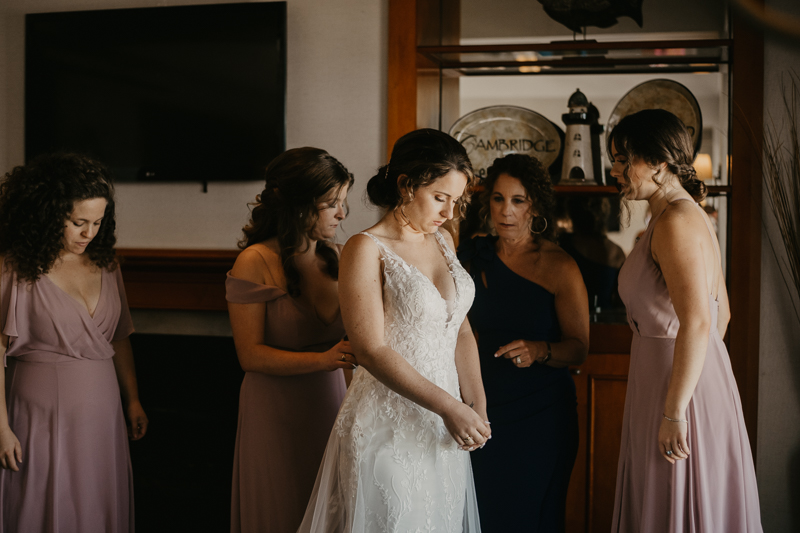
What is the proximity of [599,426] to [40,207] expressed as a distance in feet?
6.67

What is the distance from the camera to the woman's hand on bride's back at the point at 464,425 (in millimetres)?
1274

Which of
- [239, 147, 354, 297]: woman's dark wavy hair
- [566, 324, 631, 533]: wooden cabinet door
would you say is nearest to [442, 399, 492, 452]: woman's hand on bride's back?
[239, 147, 354, 297]: woman's dark wavy hair

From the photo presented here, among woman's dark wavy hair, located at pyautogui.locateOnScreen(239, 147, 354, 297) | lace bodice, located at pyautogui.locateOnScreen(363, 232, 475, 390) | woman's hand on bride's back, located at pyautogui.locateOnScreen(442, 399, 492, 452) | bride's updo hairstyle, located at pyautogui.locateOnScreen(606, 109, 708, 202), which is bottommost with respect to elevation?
woman's hand on bride's back, located at pyautogui.locateOnScreen(442, 399, 492, 452)

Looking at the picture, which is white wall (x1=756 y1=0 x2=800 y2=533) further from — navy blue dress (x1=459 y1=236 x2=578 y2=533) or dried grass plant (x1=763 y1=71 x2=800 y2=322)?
Answer: navy blue dress (x1=459 y1=236 x2=578 y2=533)

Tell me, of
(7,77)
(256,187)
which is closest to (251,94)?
(256,187)

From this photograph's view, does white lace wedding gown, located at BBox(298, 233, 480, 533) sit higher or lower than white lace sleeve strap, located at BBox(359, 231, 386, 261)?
lower

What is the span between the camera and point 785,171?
2256 millimetres

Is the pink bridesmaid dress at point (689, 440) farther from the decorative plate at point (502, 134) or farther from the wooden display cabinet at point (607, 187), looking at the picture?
the decorative plate at point (502, 134)

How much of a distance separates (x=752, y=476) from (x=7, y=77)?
10.9 feet

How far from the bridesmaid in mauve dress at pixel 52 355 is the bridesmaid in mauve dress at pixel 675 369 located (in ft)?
4.78

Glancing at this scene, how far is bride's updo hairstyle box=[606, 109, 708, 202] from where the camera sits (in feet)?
5.11

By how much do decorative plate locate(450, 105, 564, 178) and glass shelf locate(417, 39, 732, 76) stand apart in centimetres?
20

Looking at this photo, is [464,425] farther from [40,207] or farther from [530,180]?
[40,207]

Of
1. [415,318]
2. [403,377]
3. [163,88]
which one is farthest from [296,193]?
[163,88]
